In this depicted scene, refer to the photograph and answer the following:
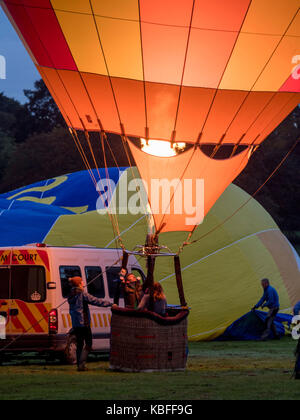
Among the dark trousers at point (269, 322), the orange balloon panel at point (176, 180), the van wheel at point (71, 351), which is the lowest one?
the van wheel at point (71, 351)

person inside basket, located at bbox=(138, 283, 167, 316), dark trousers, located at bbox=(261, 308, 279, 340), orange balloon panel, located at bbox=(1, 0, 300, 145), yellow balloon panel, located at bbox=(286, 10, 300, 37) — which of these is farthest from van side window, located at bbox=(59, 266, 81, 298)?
dark trousers, located at bbox=(261, 308, 279, 340)

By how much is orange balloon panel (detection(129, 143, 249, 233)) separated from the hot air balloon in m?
0.02

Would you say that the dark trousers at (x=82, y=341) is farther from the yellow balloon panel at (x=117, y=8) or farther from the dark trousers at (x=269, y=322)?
the dark trousers at (x=269, y=322)

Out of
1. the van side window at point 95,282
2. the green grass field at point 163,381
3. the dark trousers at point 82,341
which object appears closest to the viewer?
the green grass field at point 163,381

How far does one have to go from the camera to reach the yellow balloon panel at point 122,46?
12016mm

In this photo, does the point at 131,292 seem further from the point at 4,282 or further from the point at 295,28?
the point at 295,28

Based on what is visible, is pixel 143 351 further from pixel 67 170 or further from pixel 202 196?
pixel 67 170

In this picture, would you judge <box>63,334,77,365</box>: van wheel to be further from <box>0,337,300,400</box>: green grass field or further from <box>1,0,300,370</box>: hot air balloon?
<box>1,0,300,370</box>: hot air balloon

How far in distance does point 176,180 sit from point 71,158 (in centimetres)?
3236

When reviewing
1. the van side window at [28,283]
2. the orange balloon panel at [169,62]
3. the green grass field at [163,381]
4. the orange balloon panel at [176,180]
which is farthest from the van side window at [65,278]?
the orange balloon panel at [169,62]

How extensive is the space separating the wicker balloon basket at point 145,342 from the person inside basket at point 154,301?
0.23m

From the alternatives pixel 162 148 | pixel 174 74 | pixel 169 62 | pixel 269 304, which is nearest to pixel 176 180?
A: pixel 162 148
